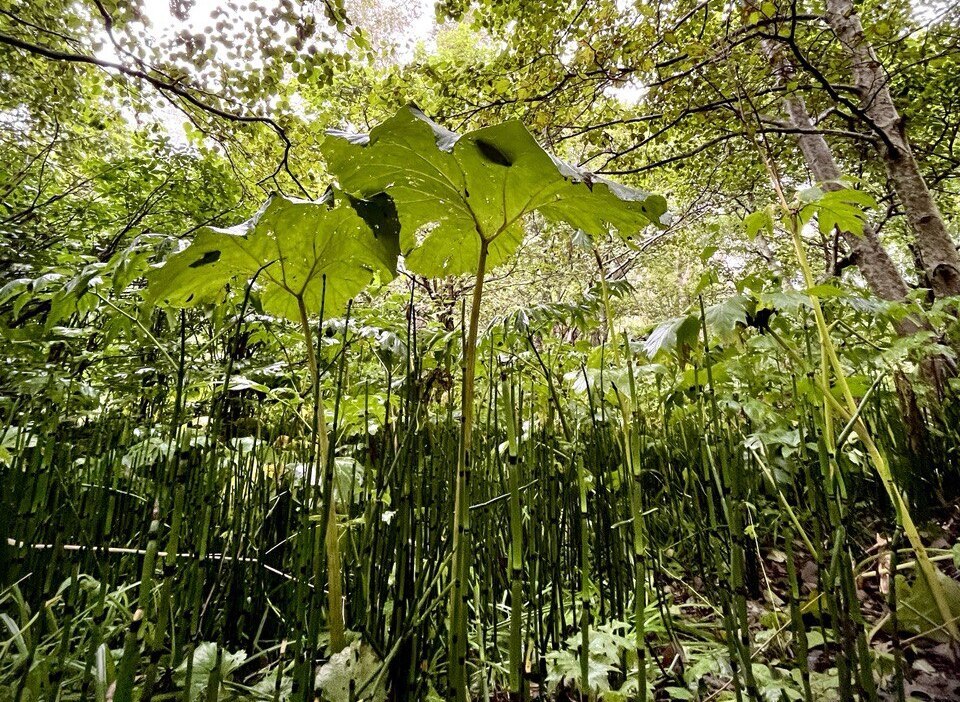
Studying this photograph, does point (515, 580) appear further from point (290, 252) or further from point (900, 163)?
point (900, 163)

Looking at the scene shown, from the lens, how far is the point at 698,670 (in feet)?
2.22

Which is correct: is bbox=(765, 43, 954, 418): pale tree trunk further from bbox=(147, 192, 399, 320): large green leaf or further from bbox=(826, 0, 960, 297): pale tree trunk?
bbox=(147, 192, 399, 320): large green leaf

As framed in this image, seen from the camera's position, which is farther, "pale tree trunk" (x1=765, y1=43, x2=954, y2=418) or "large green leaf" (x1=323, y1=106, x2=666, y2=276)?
"pale tree trunk" (x1=765, y1=43, x2=954, y2=418)

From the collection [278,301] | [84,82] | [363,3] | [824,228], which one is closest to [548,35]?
[824,228]

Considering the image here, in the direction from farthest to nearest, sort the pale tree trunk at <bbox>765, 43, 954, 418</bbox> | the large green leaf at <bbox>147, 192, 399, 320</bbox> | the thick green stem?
1. the pale tree trunk at <bbox>765, 43, 954, 418</bbox>
2. the large green leaf at <bbox>147, 192, 399, 320</bbox>
3. the thick green stem

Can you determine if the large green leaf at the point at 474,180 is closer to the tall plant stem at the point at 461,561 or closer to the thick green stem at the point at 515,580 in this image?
the tall plant stem at the point at 461,561

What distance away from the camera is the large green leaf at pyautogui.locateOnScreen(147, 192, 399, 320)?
24.4 inches

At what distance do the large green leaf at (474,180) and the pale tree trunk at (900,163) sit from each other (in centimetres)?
187

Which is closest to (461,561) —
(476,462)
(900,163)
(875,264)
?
(476,462)

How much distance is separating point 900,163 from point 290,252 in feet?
8.24

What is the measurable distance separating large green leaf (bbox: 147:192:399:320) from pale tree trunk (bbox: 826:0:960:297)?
7.25ft

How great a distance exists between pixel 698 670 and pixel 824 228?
35.1 inches

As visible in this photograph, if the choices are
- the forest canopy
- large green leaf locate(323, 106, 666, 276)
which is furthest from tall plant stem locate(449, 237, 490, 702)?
large green leaf locate(323, 106, 666, 276)

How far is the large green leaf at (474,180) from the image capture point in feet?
1.89
